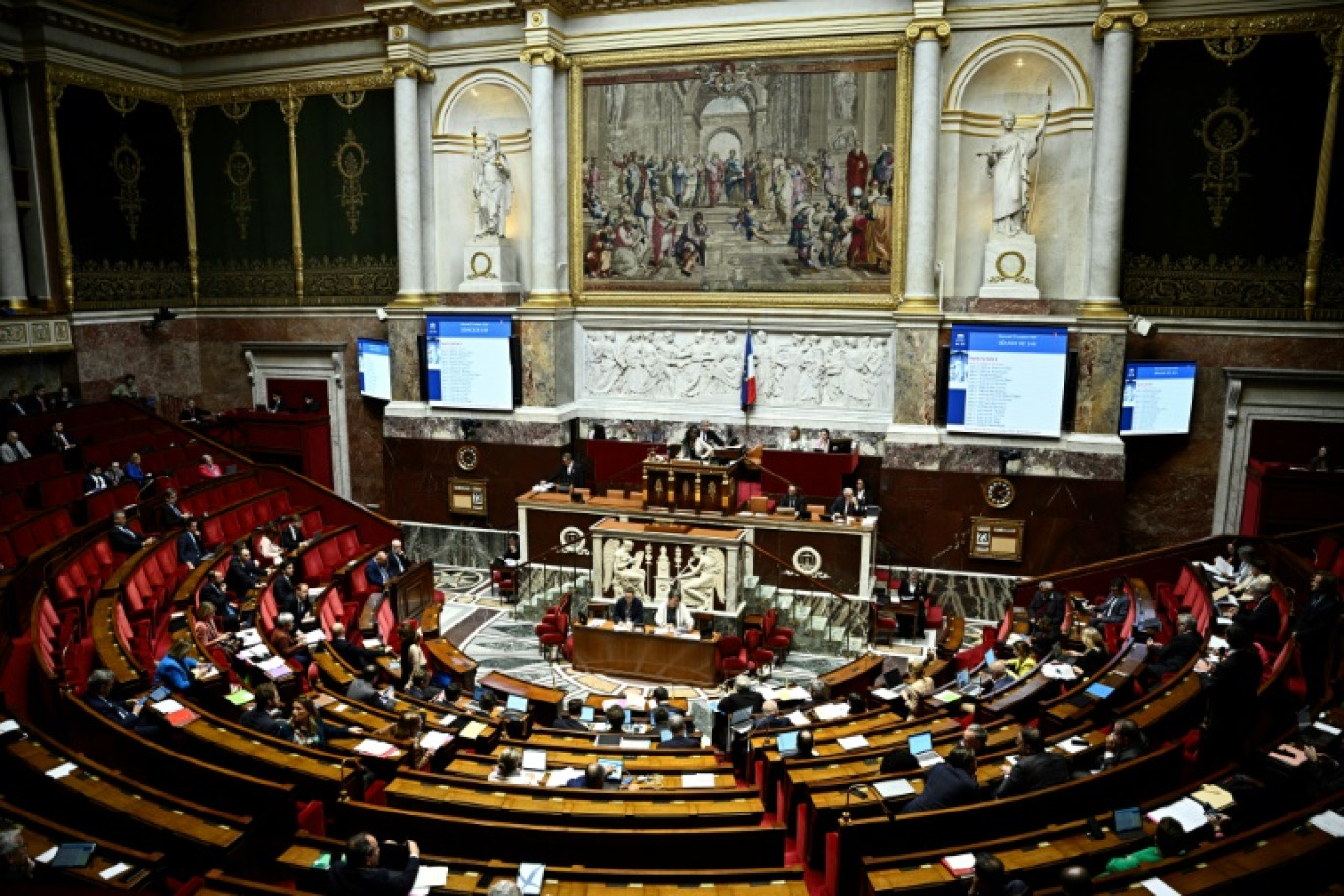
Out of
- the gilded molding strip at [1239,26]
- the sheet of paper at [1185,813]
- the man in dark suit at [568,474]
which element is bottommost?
the sheet of paper at [1185,813]

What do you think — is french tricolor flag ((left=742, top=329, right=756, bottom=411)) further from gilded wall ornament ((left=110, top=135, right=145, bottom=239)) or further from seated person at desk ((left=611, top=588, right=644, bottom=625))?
gilded wall ornament ((left=110, top=135, right=145, bottom=239))

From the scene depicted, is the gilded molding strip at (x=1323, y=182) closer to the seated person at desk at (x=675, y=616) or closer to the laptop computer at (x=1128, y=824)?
the seated person at desk at (x=675, y=616)

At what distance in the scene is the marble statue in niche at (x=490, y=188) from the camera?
755 inches

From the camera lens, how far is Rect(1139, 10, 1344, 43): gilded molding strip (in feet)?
48.9

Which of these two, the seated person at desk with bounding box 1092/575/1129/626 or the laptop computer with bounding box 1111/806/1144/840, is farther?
the seated person at desk with bounding box 1092/575/1129/626

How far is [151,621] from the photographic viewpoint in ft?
38.9

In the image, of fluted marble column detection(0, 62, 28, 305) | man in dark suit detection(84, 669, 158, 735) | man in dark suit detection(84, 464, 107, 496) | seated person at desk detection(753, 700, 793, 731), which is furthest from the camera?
fluted marble column detection(0, 62, 28, 305)

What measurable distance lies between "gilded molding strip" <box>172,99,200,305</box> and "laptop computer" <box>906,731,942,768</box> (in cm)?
2071

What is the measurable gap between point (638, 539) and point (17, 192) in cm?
1525

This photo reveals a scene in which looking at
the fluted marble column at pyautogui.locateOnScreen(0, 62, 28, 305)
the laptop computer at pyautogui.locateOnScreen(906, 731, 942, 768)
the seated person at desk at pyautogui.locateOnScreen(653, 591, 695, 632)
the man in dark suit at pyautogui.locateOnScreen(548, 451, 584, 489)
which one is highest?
the fluted marble column at pyautogui.locateOnScreen(0, 62, 28, 305)

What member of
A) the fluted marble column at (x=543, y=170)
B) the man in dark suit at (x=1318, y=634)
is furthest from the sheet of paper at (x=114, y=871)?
the fluted marble column at (x=543, y=170)

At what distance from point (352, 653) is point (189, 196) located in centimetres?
1564

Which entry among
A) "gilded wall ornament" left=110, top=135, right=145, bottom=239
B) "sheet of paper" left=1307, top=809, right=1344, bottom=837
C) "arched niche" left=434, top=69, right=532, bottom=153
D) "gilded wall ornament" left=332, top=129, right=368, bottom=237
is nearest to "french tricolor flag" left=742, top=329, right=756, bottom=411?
"arched niche" left=434, top=69, right=532, bottom=153

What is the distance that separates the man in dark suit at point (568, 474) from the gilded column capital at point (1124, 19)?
40.1 feet
